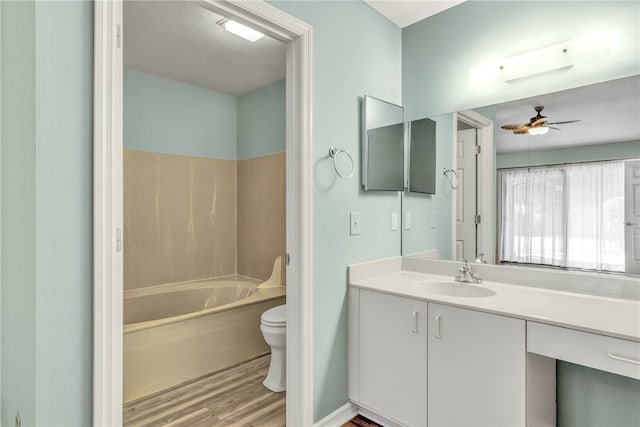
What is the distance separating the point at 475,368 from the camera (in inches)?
58.9

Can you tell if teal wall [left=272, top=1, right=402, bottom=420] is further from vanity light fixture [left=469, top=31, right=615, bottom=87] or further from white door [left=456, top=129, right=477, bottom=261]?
vanity light fixture [left=469, top=31, right=615, bottom=87]

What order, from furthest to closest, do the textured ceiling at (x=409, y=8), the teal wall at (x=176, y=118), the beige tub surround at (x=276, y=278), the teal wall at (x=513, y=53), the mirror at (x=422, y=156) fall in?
the beige tub surround at (x=276, y=278)
the teal wall at (x=176, y=118)
the mirror at (x=422, y=156)
the textured ceiling at (x=409, y=8)
the teal wall at (x=513, y=53)

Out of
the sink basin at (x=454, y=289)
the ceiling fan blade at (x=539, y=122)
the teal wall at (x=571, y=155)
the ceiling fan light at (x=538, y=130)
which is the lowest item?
the sink basin at (x=454, y=289)

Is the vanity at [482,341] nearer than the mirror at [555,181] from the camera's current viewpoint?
Yes

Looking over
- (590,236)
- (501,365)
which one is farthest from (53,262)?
(590,236)

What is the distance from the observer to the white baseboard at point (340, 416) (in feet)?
6.07

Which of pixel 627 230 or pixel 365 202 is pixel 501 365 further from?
pixel 365 202

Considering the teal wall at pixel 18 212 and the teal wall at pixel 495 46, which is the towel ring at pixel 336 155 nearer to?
the teal wall at pixel 495 46

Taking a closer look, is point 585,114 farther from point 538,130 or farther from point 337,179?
point 337,179

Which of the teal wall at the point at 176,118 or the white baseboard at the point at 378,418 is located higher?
the teal wall at the point at 176,118

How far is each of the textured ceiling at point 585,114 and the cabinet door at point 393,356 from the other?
1076 millimetres

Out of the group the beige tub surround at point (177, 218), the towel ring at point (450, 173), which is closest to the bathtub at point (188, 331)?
the beige tub surround at point (177, 218)

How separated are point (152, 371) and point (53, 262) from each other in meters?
1.58

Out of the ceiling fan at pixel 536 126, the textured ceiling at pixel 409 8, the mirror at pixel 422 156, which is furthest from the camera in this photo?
the mirror at pixel 422 156
